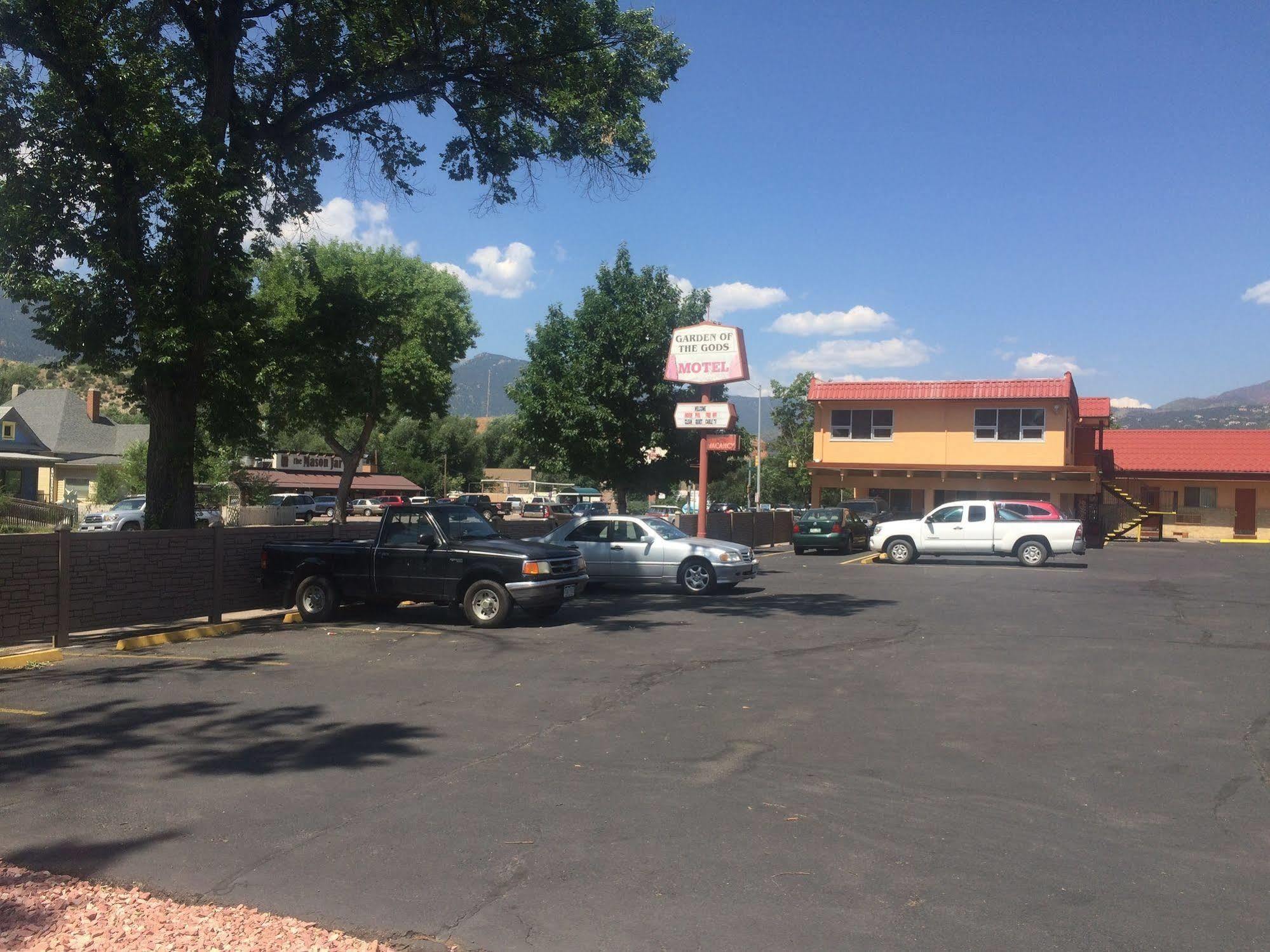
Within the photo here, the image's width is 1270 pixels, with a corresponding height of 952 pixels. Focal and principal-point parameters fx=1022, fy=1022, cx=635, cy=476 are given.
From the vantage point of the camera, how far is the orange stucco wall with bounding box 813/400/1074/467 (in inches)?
1625

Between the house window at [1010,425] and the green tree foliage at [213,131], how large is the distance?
1070 inches

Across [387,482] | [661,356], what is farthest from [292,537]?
[387,482]

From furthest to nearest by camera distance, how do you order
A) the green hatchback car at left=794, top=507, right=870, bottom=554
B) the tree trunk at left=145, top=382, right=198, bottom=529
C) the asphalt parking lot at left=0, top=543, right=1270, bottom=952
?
the green hatchback car at left=794, top=507, right=870, bottom=554 → the tree trunk at left=145, top=382, right=198, bottom=529 → the asphalt parking lot at left=0, top=543, right=1270, bottom=952

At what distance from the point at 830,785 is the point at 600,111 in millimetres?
14966

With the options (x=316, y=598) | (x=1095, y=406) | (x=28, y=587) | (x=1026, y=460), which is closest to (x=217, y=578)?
(x=316, y=598)

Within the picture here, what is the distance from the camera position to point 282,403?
3656 cm

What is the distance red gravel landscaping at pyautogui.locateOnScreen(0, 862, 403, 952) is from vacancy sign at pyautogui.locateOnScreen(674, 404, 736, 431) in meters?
22.5

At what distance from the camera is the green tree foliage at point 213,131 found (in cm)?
1505

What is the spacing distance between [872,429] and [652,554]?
27079 mm

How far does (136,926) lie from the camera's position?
4508mm

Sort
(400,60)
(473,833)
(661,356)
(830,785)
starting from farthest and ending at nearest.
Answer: (661,356) → (400,60) → (830,785) → (473,833)

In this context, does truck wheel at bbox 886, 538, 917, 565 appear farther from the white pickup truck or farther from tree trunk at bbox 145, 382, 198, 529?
tree trunk at bbox 145, 382, 198, 529

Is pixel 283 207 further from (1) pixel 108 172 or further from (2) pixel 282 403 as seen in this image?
(2) pixel 282 403

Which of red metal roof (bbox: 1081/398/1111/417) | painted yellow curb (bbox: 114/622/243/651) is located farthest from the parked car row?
red metal roof (bbox: 1081/398/1111/417)
